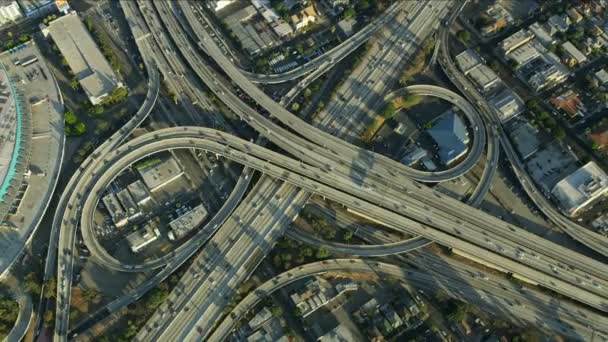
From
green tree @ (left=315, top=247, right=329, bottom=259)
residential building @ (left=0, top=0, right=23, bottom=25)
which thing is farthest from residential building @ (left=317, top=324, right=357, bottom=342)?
residential building @ (left=0, top=0, right=23, bottom=25)

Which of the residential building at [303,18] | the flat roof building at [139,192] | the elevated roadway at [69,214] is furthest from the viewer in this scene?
the residential building at [303,18]

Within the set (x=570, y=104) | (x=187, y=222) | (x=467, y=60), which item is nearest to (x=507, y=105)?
(x=570, y=104)

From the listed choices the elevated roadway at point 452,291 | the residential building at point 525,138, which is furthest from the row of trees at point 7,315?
the residential building at point 525,138

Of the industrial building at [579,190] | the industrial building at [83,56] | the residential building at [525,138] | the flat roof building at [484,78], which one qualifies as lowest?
the industrial building at [579,190]

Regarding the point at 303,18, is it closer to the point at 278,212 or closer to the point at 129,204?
the point at 278,212

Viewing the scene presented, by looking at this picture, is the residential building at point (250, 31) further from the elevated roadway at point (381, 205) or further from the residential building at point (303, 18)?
the elevated roadway at point (381, 205)

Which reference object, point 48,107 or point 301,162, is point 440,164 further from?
point 48,107

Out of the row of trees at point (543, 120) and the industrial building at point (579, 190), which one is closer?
the industrial building at point (579, 190)
